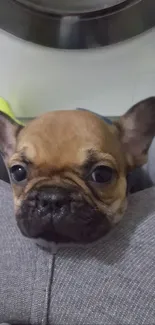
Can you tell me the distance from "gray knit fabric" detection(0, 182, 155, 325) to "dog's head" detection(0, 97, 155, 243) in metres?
0.04

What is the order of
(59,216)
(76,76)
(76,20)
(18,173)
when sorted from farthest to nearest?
(76,76), (76,20), (18,173), (59,216)

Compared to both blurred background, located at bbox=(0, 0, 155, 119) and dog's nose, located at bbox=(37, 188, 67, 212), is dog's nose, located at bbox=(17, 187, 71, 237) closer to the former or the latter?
dog's nose, located at bbox=(37, 188, 67, 212)

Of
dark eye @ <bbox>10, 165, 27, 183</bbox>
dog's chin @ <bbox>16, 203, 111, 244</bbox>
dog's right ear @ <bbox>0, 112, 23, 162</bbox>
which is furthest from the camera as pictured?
dog's right ear @ <bbox>0, 112, 23, 162</bbox>

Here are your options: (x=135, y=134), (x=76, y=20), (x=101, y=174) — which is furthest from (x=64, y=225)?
(x=76, y=20)

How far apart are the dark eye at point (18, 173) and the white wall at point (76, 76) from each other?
65 centimetres

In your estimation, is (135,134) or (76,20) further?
(76,20)

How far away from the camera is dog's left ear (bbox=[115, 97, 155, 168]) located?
90 centimetres

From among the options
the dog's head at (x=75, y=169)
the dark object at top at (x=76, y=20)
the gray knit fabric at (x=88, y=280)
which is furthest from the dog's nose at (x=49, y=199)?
the dark object at top at (x=76, y=20)

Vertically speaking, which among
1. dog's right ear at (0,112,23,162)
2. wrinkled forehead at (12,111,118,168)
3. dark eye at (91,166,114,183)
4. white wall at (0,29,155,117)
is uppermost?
wrinkled forehead at (12,111,118,168)

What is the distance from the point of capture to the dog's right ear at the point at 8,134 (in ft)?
3.09

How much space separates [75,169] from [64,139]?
0.17 feet

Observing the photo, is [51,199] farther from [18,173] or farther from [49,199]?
[18,173]

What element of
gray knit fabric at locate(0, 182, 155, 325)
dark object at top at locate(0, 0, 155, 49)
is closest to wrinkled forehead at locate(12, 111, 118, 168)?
gray knit fabric at locate(0, 182, 155, 325)

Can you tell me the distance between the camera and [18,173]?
845mm
